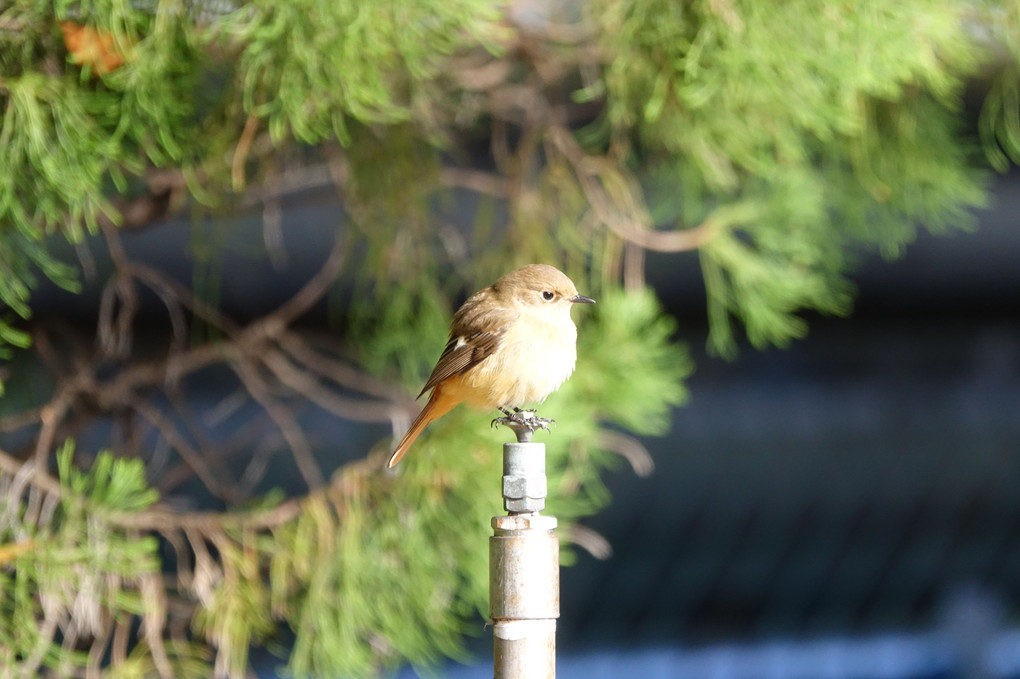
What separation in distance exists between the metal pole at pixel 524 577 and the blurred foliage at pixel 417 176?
1.80ft

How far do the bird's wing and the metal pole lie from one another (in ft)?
1.08

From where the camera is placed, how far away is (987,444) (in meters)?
3.36

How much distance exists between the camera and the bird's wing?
4.66ft

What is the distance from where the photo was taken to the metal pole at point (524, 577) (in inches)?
42.6

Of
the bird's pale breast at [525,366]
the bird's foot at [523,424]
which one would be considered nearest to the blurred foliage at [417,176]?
the bird's pale breast at [525,366]

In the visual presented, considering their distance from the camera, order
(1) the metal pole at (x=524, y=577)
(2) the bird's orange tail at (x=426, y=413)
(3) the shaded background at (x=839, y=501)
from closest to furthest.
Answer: (1) the metal pole at (x=524, y=577), (2) the bird's orange tail at (x=426, y=413), (3) the shaded background at (x=839, y=501)

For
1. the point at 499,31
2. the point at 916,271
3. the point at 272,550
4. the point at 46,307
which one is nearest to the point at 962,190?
the point at 499,31

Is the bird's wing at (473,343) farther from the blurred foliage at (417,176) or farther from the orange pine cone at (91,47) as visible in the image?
the orange pine cone at (91,47)

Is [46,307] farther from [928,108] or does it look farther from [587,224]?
[928,108]

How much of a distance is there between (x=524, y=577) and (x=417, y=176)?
1035 mm

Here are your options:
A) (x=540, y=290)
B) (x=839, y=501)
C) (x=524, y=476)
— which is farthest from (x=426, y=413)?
(x=839, y=501)

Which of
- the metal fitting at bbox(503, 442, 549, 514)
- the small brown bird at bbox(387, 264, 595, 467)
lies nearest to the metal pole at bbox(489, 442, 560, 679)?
the metal fitting at bbox(503, 442, 549, 514)

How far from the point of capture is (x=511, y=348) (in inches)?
54.2

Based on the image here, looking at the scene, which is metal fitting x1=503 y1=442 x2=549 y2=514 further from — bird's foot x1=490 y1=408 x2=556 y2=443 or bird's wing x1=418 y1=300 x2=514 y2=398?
bird's wing x1=418 y1=300 x2=514 y2=398
